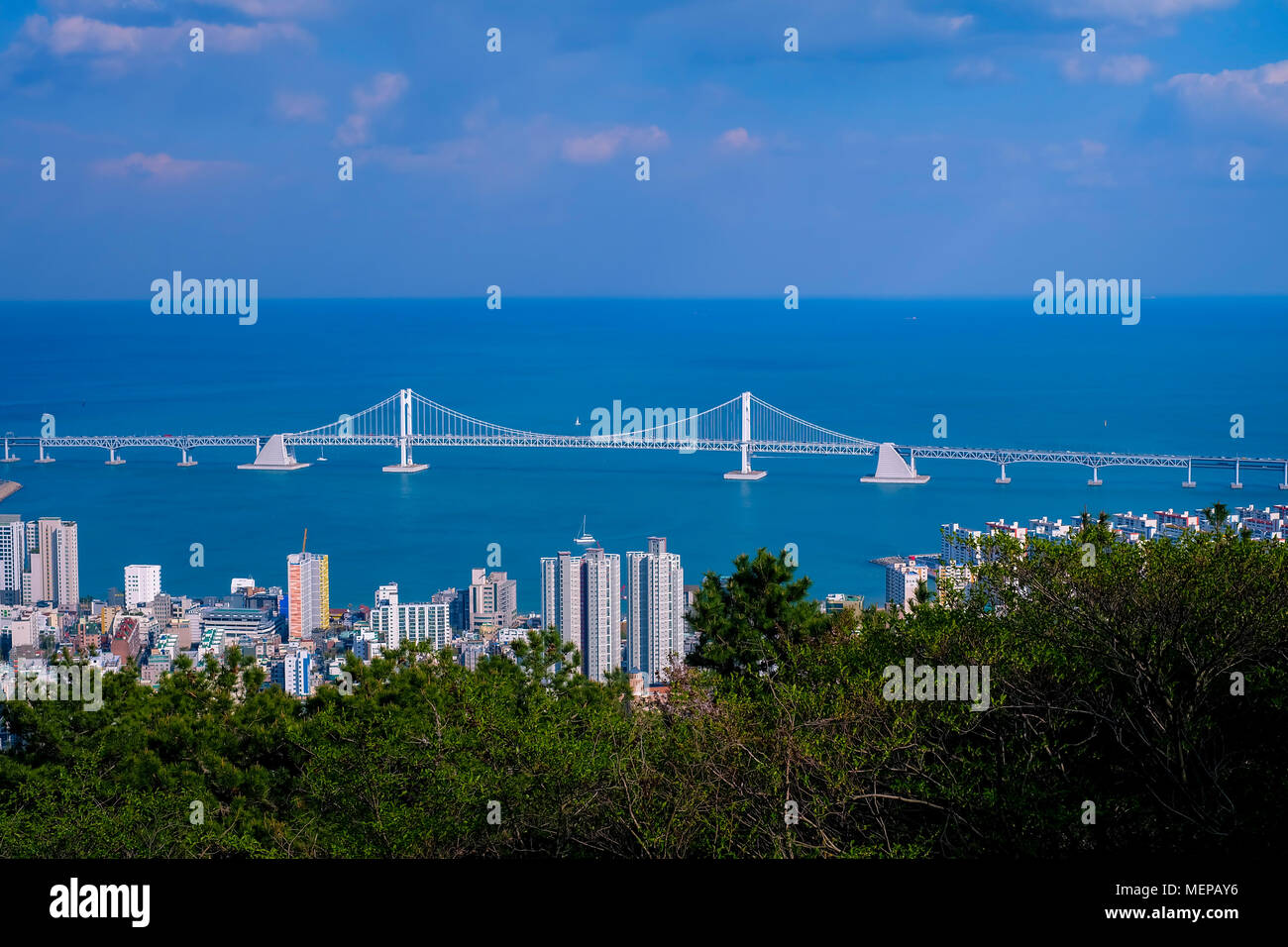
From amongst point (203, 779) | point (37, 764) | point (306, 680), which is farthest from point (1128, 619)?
point (306, 680)

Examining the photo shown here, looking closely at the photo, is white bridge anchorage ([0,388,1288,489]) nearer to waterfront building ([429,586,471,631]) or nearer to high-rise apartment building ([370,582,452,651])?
waterfront building ([429,586,471,631])

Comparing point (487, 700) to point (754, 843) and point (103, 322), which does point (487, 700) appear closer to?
point (754, 843)

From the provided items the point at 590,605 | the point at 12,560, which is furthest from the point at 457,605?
the point at 12,560

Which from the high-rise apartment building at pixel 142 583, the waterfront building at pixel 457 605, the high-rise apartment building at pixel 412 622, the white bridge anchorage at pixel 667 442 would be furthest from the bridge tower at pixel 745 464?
the high-rise apartment building at pixel 412 622

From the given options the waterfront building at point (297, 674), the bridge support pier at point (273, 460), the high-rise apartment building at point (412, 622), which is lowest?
the waterfront building at point (297, 674)

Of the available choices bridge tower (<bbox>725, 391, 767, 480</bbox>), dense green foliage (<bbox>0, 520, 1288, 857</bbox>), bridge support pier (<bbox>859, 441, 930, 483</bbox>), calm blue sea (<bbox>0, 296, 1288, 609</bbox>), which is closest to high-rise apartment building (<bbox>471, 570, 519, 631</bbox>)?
calm blue sea (<bbox>0, 296, 1288, 609</bbox>)

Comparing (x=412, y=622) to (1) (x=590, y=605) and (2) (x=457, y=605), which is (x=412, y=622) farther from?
(1) (x=590, y=605)

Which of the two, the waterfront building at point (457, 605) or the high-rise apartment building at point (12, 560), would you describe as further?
the high-rise apartment building at point (12, 560)

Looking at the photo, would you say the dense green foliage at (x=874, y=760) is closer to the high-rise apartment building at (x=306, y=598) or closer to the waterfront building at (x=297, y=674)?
the waterfront building at (x=297, y=674)
